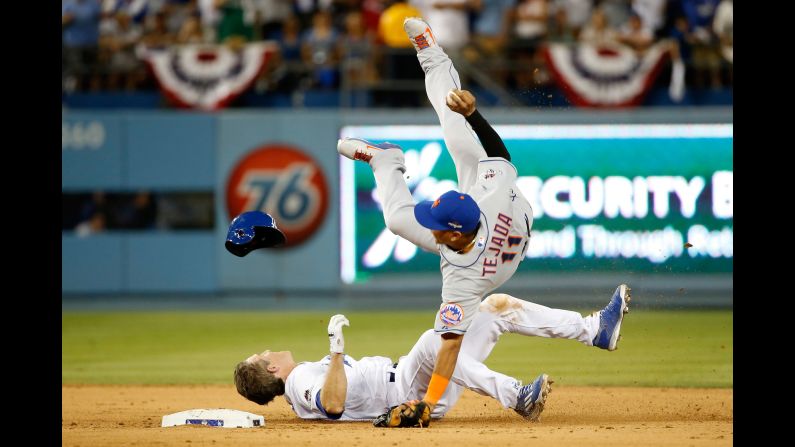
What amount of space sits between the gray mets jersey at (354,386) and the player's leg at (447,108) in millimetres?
1416

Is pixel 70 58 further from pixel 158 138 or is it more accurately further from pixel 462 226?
pixel 462 226

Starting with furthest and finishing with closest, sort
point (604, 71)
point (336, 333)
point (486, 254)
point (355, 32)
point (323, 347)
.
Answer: point (355, 32), point (604, 71), point (323, 347), point (486, 254), point (336, 333)

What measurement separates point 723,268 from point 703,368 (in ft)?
18.2

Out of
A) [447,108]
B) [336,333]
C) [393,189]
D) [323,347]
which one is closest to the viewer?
[336,333]

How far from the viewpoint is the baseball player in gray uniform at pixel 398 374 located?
756cm

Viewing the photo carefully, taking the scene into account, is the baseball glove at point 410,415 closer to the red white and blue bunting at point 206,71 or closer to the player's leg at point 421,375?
the player's leg at point 421,375

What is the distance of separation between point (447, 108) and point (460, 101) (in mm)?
446

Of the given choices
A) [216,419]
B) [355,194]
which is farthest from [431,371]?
[355,194]

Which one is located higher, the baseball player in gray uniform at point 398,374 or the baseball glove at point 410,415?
the baseball player in gray uniform at point 398,374

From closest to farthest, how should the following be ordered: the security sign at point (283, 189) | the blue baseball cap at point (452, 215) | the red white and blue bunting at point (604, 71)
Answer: the blue baseball cap at point (452, 215) < the red white and blue bunting at point (604, 71) < the security sign at point (283, 189)

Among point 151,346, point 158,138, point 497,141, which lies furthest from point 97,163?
point 497,141

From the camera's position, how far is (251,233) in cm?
837

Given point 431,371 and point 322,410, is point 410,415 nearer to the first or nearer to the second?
point 431,371

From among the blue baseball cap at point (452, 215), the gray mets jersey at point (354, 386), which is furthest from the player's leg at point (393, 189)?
the gray mets jersey at point (354, 386)
